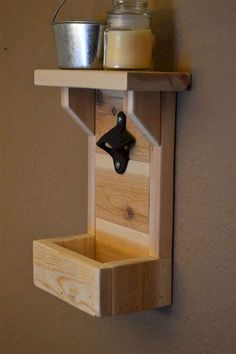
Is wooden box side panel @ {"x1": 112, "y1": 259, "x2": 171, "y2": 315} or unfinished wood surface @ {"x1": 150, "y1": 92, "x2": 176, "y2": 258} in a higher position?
unfinished wood surface @ {"x1": 150, "y1": 92, "x2": 176, "y2": 258}

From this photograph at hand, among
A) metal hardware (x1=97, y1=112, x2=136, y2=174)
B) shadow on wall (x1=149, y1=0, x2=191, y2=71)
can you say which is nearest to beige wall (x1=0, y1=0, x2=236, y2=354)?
shadow on wall (x1=149, y1=0, x2=191, y2=71)

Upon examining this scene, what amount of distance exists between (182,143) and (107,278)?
0.28 m

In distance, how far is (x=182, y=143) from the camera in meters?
1.35

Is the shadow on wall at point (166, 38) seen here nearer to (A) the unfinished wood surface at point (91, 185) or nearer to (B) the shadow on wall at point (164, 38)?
(B) the shadow on wall at point (164, 38)

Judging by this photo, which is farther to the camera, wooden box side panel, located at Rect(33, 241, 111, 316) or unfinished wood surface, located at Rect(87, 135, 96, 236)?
unfinished wood surface, located at Rect(87, 135, 96, 236)

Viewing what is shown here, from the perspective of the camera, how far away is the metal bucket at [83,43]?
1.36 m

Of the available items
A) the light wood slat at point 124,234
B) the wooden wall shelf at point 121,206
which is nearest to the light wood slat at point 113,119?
the wooden wall shelf at point 121,206

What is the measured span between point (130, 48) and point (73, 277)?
1.38 ft

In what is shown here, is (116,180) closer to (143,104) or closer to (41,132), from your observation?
(143,104)

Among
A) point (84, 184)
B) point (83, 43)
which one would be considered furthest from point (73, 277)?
point (83, 43)

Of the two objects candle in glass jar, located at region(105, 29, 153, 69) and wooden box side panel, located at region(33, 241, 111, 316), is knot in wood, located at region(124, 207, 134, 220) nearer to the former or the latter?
wooden box side panel, located at region(33, 241, 111, 316)

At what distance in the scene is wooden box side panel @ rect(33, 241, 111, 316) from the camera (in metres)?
1.29

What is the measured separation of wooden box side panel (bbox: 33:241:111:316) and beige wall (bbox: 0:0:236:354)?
0.54 feet

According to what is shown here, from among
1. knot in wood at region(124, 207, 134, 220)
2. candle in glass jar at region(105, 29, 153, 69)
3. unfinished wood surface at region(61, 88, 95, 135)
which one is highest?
candle in glass jar at region(105, 29, 153, 69)
